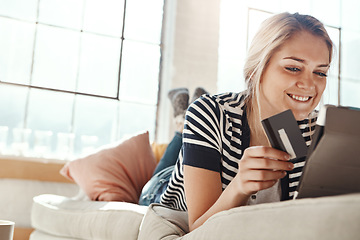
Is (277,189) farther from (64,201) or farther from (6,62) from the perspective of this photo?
(6,62)

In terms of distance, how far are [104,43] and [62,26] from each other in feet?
1.28

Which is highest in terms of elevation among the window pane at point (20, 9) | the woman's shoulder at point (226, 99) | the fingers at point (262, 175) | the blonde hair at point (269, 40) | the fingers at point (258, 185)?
the window pane at point (20, 9)

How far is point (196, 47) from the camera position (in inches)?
149

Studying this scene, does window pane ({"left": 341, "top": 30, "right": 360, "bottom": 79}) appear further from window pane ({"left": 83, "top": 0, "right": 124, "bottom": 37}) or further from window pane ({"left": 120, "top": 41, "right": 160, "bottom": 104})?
window pane ({"left": 83, "top": 0, "right": 124, "bottom": 37})

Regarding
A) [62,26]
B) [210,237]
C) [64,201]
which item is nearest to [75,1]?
[62,26]

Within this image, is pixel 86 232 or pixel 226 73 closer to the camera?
pixel 86 232

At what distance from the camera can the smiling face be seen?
49.0 inches

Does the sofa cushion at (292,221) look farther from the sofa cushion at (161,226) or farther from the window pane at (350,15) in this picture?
the window pane at (350,15)

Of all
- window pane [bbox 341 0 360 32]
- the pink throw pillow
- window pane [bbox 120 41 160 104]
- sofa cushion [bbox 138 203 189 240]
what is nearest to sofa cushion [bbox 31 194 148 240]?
the pink throw pillow

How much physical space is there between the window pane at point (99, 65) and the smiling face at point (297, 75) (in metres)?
2.45

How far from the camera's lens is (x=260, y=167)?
87 cm

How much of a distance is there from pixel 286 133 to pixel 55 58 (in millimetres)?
3013

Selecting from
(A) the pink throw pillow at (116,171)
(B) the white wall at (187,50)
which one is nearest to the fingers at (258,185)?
(A) the pink throw pillow at (116,171)

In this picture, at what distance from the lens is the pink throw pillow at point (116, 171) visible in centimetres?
218
